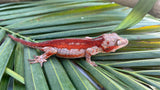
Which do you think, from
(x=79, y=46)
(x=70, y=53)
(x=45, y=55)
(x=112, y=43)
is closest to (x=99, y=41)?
(x=112, y=43)

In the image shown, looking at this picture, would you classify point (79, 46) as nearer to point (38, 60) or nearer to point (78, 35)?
point (78, 35)

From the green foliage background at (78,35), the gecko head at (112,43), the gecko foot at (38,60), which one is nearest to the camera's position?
the green foliage background at (78,35)

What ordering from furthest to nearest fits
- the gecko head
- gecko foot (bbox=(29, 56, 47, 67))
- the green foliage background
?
the gecko head, gecko foot (bbox=(29, 56, 47, 67)), the green foliage background

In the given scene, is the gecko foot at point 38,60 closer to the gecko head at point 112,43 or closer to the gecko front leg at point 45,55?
the gecko front leg at point 45,55

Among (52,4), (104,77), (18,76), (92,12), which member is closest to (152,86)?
(104,77)

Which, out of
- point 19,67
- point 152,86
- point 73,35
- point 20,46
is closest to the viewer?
point 152,86

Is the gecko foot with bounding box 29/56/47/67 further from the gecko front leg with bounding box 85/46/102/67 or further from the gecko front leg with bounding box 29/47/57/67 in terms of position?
the gecko front leg with bounding box 85/46/102/67

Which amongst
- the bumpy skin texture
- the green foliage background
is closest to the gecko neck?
the bumpy skin texture

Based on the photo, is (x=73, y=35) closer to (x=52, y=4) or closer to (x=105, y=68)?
(x=105, y=68)

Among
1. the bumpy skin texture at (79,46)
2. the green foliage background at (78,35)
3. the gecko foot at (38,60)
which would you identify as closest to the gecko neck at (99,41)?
the bumpy skin texture at (79,46)
